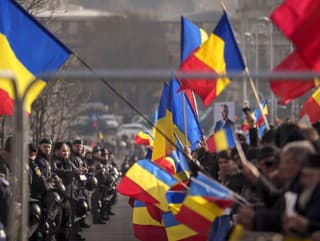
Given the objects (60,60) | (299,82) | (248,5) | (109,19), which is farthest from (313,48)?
(248,5)

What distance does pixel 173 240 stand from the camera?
56.2 ft

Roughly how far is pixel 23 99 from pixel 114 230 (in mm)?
15204

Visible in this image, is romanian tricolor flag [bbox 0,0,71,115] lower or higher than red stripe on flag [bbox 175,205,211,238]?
higher

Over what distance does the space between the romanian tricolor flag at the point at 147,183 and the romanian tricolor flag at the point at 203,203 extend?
3288mm

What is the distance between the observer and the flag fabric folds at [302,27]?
1224cm

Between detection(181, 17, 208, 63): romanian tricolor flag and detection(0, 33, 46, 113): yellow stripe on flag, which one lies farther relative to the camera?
detection(181, 17, 208, 63): romanian tricolor flag

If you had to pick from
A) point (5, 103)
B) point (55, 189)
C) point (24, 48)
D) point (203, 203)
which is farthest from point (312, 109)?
point (203, 203)

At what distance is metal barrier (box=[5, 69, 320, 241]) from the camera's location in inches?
437

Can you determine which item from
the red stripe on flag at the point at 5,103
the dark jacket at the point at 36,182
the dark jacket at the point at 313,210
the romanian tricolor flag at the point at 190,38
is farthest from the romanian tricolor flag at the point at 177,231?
the dark jacket at the point at 313,210

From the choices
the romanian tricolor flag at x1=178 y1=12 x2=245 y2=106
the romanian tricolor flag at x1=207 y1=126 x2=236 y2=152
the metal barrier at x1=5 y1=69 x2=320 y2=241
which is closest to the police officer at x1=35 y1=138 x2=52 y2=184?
the romanian tricolor flag at x1=178 y1=12 x2=245 y2=106

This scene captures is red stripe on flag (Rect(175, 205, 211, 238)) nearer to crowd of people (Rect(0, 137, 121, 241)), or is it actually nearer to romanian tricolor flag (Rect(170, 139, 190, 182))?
crowd of people (Rect(0, 137, 121, 241))

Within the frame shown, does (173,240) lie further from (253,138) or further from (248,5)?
(248,5)

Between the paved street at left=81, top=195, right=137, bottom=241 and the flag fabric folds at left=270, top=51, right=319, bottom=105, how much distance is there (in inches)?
398

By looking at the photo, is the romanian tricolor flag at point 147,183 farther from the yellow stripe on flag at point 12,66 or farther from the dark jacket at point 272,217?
the dark jacket at point 272,217
